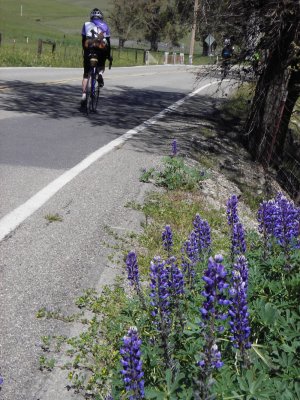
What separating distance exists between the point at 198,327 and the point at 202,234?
1.32 m

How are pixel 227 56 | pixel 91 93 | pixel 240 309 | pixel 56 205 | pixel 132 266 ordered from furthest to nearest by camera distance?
pixel 91 93 → pixel 227 56 → pixel 56 205 → pixel 132 266 → pixel 240 309

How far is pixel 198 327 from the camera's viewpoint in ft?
10.4

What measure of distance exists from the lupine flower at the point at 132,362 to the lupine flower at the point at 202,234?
6.45 feet

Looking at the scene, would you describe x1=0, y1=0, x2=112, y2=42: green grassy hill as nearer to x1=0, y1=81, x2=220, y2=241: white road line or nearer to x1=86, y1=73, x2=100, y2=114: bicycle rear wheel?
x1=86, y1=73, x2=100, y2=114: bicycle rear wheel

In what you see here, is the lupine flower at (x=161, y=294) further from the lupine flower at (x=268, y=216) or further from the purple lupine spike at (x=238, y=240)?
the lupine flower at (x=268, y=216)

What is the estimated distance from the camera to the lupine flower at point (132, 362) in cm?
241

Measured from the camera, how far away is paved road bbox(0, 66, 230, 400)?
376 centimetres

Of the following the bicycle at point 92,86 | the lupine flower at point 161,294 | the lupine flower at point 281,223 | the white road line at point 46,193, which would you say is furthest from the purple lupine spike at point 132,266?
the bicycle at point 92,86

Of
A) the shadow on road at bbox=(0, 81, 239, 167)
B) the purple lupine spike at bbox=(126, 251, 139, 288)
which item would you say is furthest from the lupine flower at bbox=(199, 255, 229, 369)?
the shadow on road at bbox=(0, 81, 239, 167)

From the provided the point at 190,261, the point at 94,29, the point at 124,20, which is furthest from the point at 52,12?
the point at 190,261

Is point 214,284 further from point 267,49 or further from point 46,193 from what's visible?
point 267,49

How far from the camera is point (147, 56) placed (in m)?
60.4

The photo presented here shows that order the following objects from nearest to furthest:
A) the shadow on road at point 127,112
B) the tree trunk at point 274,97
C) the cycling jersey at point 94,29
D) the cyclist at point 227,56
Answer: the tree trunk at point 274,97
the shadow on road at point 127,112
the cyclist at point 227,56
the cycling jersey at point 94,29

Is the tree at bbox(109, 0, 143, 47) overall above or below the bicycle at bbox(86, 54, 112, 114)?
above
